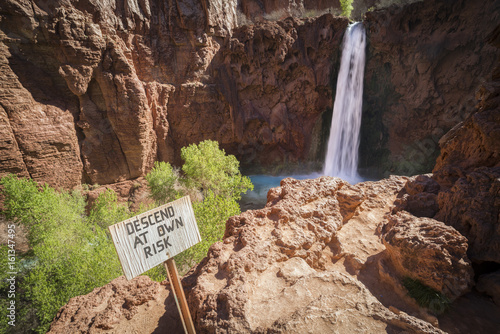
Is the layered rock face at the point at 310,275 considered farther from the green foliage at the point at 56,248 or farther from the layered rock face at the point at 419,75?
the layered rock face at the point at 419,75

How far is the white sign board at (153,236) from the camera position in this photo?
2.65 metres

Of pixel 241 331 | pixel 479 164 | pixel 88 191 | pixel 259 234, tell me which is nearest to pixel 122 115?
pixel 88 191

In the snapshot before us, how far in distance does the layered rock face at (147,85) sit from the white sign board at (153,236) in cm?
1601

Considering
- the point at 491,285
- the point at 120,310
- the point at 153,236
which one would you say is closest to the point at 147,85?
the point at 120,310

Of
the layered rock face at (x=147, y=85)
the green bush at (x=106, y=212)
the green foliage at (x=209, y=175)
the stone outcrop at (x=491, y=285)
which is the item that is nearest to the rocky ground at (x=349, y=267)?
the stone outcrop at (x=491, y=285)

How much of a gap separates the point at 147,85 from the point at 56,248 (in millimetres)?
12804

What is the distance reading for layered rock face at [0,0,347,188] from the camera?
1341cm

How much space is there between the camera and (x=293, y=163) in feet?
79.4

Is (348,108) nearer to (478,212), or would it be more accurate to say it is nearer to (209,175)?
(209,175)

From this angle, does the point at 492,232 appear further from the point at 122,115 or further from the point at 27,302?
the point at 122,115

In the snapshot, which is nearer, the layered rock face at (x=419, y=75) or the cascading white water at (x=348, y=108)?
the layered rock face at (x=419, y=75)

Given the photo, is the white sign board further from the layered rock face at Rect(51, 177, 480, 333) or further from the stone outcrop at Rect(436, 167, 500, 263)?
the stone outcrop at Rect(436, 167, 500, 263)

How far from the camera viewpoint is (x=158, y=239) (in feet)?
9.51

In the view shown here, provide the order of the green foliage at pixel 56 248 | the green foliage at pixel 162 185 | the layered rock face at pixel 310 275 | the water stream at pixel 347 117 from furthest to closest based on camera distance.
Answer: the water stream at pixel 347 117 → the green foliage at pixel 162 185 → the green foliage at pixel 56 248 → the layered rock face at pixel 310 275
